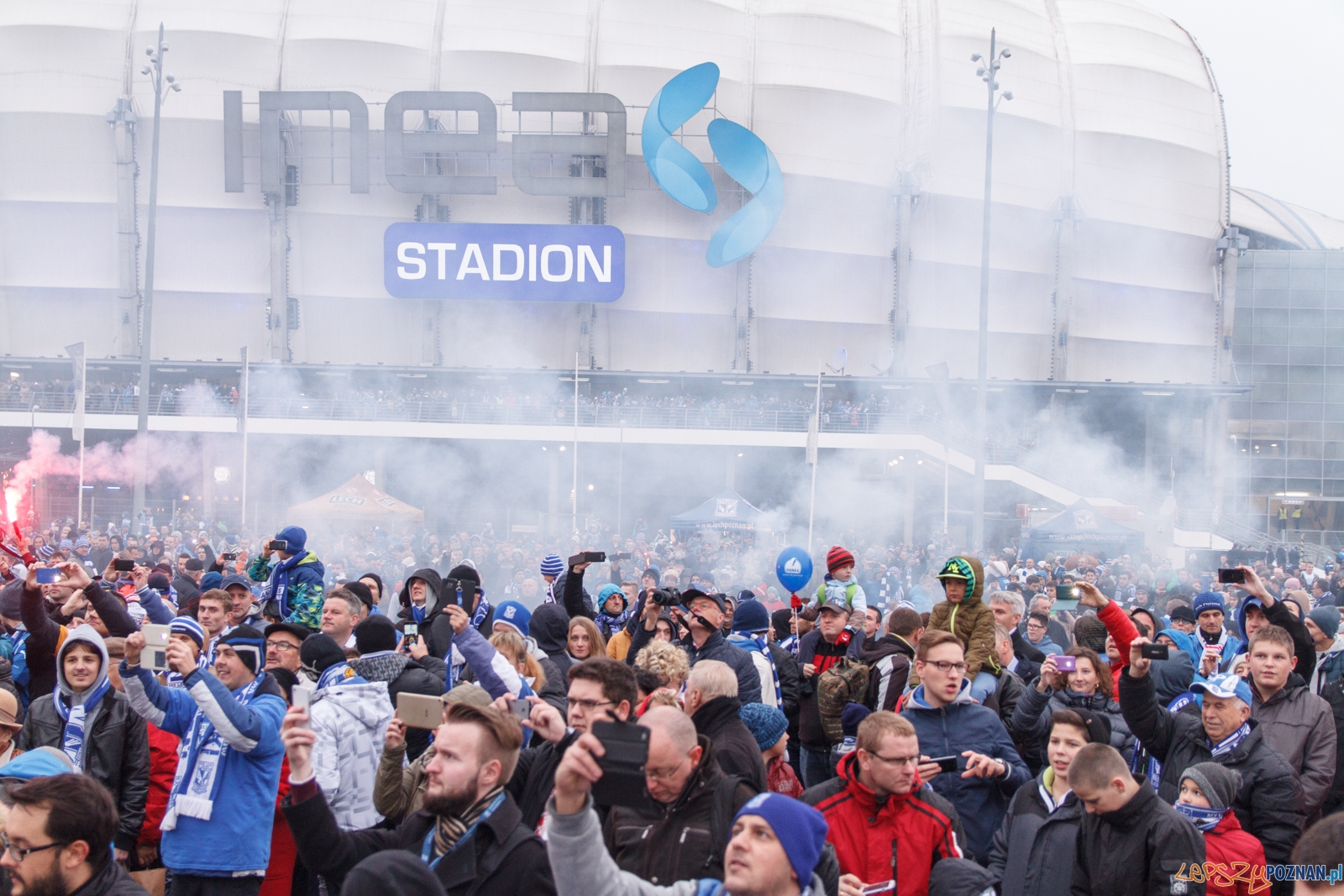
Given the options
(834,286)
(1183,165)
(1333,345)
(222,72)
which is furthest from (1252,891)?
(1333,345)

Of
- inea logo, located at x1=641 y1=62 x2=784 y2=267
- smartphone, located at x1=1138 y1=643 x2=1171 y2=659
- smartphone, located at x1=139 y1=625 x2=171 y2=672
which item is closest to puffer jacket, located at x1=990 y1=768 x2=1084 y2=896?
smartphone, located at x1=1138 y1=643 x2=1171 y2=659

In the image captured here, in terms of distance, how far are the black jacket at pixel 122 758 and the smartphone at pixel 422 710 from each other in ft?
7.29

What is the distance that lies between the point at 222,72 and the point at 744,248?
56.4 feet

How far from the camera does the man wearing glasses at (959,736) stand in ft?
15.3

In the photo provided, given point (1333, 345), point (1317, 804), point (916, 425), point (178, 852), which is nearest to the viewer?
point (178, 852)

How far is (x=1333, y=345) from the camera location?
42.2 meters

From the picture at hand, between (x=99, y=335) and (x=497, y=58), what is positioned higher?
(x=497, y=58)

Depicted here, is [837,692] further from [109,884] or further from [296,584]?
[296,584]

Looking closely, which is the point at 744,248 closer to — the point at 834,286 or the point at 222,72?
the point at 834,286

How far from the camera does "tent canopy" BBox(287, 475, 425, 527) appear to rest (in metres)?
22.4

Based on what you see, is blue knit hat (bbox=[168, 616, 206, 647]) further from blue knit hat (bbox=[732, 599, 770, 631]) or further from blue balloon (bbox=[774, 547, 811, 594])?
blue balloon (bbox=[774, 547, 811, 594])

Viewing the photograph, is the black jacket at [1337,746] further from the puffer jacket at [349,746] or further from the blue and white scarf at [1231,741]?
the puffer jacket at [349,746]

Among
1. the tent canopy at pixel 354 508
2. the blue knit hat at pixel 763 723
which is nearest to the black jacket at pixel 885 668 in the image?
the blue knit hat at pixel 763 723

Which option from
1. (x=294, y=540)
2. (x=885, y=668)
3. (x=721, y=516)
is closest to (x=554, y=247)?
(x=721, y=516)
